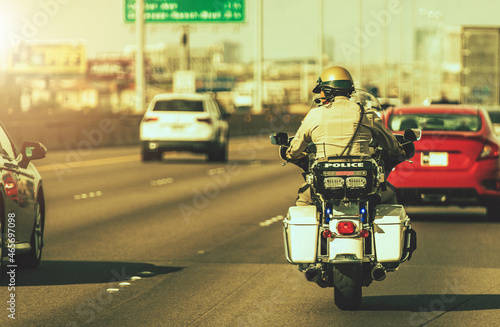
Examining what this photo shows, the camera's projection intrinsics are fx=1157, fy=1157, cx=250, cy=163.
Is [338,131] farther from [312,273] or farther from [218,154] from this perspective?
[218,154]

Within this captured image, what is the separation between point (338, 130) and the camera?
313 inches

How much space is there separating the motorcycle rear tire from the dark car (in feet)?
9.23

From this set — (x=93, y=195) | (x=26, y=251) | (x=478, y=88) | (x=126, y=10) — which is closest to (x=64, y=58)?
(x=126, y=10)

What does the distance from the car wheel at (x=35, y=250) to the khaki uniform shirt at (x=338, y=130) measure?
3.23 meters

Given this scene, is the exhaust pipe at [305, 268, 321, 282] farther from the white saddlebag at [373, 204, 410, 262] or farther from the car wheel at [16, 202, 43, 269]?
the car wheel at [16, 202, 43, 269]

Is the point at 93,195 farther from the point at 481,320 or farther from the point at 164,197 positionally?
the point at 481,320

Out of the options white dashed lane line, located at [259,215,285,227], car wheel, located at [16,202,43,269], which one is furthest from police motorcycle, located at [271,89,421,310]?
white dashed lane line, located at [259,215,285,227]

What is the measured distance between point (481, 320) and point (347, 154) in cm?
145

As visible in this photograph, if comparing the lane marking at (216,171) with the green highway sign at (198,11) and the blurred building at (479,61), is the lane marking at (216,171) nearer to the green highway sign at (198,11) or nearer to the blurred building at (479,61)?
the blurred building at (479,61)

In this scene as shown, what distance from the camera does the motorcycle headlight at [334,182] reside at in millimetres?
7617

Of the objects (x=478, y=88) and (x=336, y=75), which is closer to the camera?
(x=336, y=75)

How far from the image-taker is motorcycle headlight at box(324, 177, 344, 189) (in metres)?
7.62

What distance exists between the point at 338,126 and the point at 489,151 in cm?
759

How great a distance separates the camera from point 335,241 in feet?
25.1
